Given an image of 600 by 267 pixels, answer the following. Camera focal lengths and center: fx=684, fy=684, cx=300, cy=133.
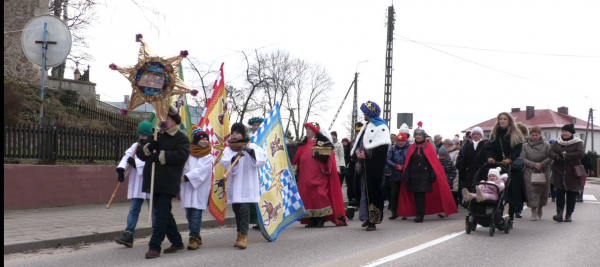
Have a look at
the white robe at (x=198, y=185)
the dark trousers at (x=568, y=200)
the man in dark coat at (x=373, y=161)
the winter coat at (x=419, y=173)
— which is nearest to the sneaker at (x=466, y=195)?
the man in dark coat at (x=373, y=161)

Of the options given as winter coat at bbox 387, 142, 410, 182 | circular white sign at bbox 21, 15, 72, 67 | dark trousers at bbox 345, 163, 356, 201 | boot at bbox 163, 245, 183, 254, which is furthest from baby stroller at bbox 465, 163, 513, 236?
circular white sign at bbox 21, 15, 72, 67

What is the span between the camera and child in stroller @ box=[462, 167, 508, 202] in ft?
34.6

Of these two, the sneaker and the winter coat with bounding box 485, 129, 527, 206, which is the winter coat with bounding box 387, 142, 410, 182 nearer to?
the winter coat with bounding box 485, 129, 527, 206

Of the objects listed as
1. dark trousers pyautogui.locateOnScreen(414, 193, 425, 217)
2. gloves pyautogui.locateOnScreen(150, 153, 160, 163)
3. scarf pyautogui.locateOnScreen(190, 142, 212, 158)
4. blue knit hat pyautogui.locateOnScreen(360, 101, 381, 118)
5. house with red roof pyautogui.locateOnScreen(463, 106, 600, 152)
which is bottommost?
dark trousers pyautogui.locateOnScreen(414, 193, 425, 217)

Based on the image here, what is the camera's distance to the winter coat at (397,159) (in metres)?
14.0

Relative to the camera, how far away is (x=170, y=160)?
811 centimetres

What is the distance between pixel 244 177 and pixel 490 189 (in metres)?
4.03

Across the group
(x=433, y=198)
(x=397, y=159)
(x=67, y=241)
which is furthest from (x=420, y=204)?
(x=67, y=241)

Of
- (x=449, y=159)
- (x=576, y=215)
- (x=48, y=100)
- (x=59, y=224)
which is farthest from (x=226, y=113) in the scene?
(x=48, y=100)

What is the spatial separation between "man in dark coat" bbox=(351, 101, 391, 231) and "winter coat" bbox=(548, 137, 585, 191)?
13.2 feet

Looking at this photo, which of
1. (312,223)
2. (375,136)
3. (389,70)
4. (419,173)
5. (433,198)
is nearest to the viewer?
(375,136)

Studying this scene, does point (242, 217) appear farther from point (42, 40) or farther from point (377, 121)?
point (42, 40)

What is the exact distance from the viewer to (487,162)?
38.1 ft

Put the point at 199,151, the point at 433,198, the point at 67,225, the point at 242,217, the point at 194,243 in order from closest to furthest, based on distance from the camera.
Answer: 1. the point at 199,151
2. the point at 194,243
3. the point at 242,217
4. the point at 67,225
5. the point at 433,198
